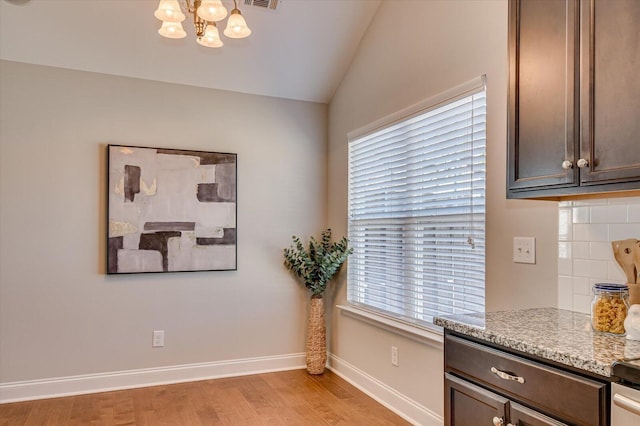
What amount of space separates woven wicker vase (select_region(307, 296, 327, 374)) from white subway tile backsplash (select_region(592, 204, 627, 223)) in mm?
2513

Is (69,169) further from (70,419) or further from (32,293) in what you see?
(70,419)

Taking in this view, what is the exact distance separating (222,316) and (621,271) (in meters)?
3.01

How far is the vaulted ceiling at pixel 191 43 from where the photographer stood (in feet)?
10.6

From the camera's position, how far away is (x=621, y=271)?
5.85ft

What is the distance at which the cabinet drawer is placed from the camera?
1.25 m

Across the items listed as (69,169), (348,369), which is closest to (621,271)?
(348,369)

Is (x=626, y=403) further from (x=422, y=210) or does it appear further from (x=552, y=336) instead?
(x=422, y=210)

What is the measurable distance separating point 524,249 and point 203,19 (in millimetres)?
1897

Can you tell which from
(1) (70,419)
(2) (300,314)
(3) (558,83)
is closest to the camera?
(3) (558,83)

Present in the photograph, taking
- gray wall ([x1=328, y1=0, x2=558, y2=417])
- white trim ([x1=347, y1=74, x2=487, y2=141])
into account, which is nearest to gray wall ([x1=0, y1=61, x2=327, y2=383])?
gray wall ([x1=328, y1=0, x2=558, y2=417])

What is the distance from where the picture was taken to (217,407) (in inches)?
128

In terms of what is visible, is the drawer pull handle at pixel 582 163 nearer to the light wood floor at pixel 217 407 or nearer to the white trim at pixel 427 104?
the white trim at pixel 427 104

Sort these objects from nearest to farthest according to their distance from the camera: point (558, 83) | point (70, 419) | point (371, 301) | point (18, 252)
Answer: point (558, 83) < point (70, 419) < point (18, 252) < point (371, 301)

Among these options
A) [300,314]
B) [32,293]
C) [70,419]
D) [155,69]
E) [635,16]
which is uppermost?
[155,69]
